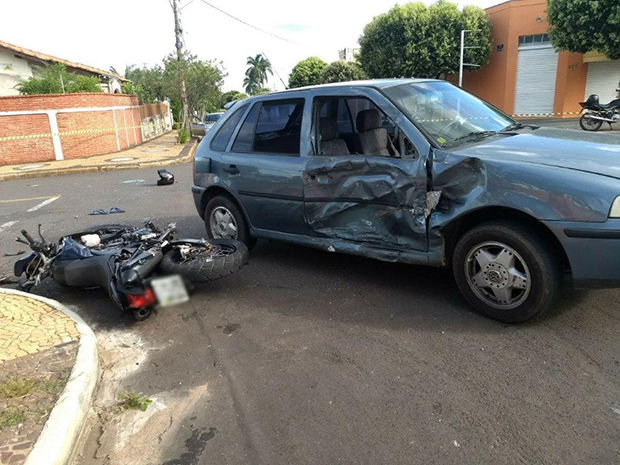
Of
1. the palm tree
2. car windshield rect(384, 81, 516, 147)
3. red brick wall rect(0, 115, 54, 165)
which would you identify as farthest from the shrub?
the palm tree

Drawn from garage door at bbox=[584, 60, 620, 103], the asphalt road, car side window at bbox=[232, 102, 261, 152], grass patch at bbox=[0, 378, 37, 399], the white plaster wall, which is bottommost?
the asphalt road

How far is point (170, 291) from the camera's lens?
70 cm

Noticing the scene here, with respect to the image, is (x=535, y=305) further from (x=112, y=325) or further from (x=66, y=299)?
(x=66, y=299)

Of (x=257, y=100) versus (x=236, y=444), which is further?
(x=257, y=100)

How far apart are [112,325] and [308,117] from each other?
2552mm

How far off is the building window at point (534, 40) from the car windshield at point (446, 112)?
98.3 feet

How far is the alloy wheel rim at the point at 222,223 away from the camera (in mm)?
5527

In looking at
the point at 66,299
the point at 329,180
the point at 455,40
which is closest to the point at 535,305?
the point at 329,180

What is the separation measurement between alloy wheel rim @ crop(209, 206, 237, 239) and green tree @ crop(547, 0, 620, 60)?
2472 centimetres

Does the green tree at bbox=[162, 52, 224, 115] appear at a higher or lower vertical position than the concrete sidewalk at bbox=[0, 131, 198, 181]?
higher

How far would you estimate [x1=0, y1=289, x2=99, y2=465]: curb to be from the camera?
258cm

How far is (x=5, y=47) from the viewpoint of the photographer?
22.8 m

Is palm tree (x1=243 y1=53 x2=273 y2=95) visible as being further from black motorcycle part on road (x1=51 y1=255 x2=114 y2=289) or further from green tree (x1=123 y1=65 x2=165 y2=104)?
black motorcycle part on road (x1=51 y1=255 x2=114 y2=289)

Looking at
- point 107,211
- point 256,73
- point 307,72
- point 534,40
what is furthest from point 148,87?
point 256,73
